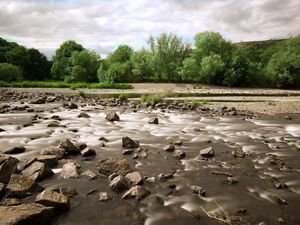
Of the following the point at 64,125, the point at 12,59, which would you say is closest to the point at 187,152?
the point at 64,125

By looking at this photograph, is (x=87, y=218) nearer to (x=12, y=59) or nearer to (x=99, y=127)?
(x=99, y=127)

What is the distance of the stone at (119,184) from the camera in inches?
275

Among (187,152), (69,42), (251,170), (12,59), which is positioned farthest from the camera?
(69,42)

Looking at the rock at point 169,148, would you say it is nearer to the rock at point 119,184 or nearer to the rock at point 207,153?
the rock at point 207,153

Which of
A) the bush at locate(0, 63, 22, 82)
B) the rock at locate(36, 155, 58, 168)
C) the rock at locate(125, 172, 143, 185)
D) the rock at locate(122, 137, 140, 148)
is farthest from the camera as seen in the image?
the bush at locate(0, 63, 22, 82)

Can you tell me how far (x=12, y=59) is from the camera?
278ft

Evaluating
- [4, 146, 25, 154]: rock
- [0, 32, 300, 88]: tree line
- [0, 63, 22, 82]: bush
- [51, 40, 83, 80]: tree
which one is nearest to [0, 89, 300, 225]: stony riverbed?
[4, 146, 25, 154]: rock

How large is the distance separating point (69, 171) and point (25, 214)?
108 inches

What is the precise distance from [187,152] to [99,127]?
Answer: 224 inches

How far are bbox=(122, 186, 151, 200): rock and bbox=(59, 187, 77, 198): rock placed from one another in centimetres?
109

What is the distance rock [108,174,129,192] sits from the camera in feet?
22.9

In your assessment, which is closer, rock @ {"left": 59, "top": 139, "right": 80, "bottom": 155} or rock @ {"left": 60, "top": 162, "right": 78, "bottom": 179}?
rock @ {"left": 60, "top": 162, "right": 78, "bottom": 179}

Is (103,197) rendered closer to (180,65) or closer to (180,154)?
(180,154)

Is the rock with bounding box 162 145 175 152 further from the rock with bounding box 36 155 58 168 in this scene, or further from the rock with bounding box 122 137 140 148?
the rock with bounding box 36 155 58 168
